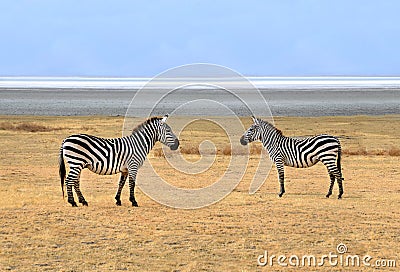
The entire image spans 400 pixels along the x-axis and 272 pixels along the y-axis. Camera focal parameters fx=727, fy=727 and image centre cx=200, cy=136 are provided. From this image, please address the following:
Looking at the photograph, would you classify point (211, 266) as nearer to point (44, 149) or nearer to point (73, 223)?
point (73, 223)

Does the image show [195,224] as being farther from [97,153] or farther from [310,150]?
[310,150]

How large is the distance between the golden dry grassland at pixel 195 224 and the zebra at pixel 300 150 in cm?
71

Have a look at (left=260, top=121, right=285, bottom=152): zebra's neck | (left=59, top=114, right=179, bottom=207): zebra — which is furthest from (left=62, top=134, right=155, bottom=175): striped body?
(left=260, top=121, right=285, bottom=152): zebra's neck

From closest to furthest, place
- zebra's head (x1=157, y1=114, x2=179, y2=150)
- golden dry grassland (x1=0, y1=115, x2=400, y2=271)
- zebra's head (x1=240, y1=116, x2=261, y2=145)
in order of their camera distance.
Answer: golden dry grassland (x1=0, y1=115, x2=400, y2=271), zebra's head (x1=157, y1=114, x2=179, y2=150), zebra's head (x1=240, y1=116, x2=261, y2=145)

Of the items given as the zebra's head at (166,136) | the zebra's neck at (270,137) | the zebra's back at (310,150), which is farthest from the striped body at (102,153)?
Result: the zebra's back at (310,150)

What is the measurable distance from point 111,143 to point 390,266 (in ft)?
22.8

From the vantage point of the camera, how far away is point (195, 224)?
14.4 m

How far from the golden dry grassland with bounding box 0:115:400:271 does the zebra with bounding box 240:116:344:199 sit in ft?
2.32

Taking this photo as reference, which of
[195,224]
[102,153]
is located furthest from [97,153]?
[195,224]

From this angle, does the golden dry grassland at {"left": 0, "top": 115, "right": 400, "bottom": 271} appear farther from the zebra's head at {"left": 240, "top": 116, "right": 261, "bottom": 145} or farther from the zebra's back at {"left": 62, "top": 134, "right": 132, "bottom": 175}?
the zebra's head at {"left": 240, "top": 116, "right": 261, "bottom": 145}

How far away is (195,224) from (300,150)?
14.5 feet

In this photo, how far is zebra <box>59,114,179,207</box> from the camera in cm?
1535

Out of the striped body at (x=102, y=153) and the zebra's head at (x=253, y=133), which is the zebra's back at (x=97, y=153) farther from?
the zebra's head at (x=253, y=133)

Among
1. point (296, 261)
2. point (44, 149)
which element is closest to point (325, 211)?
point (296, 261)
